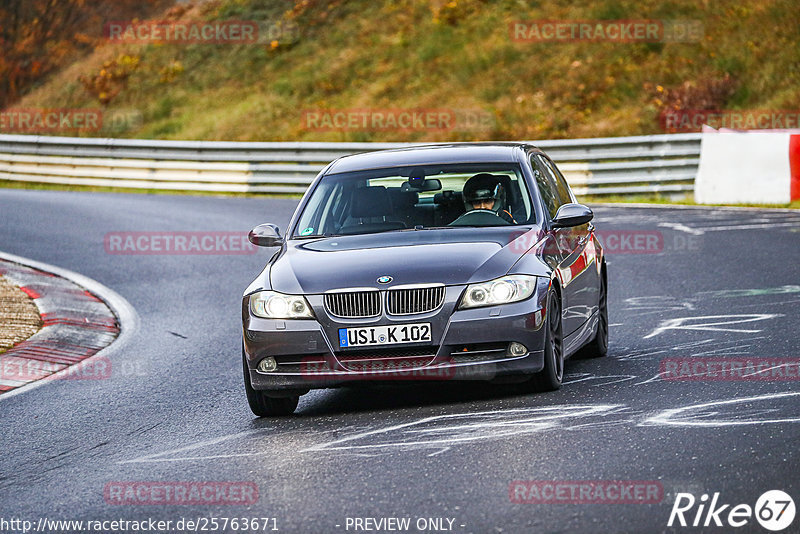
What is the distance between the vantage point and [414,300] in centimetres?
770

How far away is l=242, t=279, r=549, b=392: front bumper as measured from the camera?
25.1 feet

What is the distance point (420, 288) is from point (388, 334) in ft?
1.08

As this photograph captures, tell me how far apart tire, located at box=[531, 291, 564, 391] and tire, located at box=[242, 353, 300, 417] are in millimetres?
1513

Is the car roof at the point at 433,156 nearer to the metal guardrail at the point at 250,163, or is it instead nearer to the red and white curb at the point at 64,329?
the red and white curb at the point at 64,329

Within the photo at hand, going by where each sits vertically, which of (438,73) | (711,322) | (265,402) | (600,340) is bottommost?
(438,73)

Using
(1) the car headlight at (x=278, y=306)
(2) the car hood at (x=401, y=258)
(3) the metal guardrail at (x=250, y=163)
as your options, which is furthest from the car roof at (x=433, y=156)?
(3) the metal guardrail at (x=250, y=163)

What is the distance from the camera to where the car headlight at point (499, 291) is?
7.71 meters

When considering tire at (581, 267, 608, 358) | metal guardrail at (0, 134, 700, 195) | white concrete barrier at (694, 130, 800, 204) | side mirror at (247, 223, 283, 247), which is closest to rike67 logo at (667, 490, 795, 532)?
side mirror at (247, 223, 283, 247)

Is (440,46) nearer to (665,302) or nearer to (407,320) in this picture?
(665,302)

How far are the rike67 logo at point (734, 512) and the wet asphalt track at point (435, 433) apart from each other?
0.06 meters

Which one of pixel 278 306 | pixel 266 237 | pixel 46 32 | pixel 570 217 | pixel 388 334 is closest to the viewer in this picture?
pixel 388 334

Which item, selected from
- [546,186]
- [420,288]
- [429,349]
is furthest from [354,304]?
[546,186]

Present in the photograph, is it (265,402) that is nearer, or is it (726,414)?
(726,414)

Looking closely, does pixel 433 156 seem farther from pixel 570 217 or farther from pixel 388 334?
pixel 388 334
